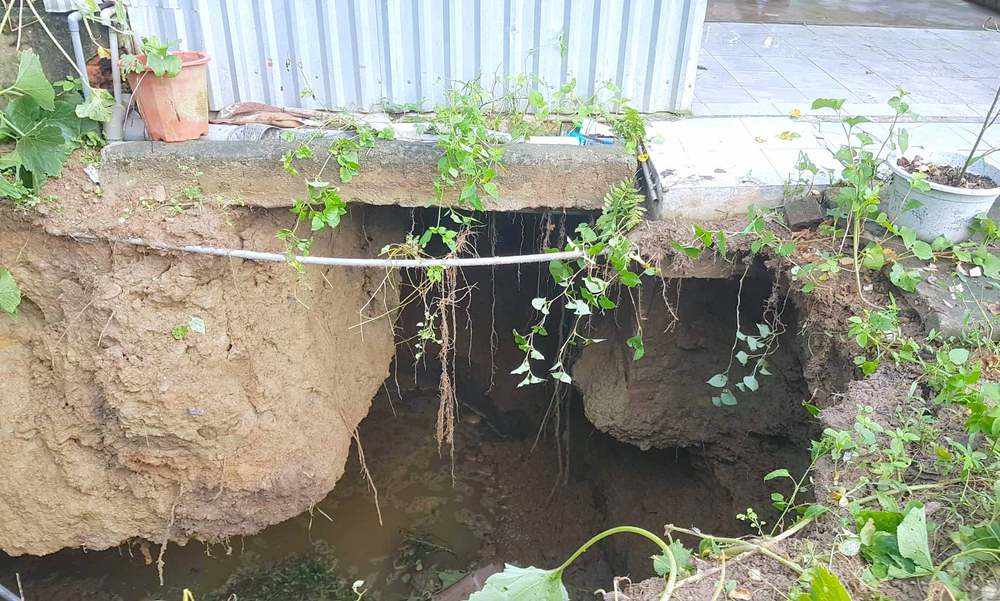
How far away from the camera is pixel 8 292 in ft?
10.5

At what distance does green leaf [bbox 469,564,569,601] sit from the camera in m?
1.95

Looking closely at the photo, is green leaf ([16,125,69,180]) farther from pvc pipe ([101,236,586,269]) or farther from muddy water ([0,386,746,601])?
muddy water ([0,386,746,601])

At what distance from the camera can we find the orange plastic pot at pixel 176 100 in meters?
3.14

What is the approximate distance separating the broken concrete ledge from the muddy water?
217 centimetres

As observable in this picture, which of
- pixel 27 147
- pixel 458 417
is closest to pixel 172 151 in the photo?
pixel 27 147

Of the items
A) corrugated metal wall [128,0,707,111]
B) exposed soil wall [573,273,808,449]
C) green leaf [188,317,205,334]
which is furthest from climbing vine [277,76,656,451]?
exposed soil wall [573,273,808,449]

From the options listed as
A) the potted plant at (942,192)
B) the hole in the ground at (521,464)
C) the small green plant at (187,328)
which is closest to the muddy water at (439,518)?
the hole in the ground at (521,464)

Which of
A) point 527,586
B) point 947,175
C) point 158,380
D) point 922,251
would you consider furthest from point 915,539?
point 158,380

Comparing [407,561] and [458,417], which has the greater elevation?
[458,417]

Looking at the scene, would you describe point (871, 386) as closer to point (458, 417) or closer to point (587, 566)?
point (587, 566)

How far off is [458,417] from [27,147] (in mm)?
3309

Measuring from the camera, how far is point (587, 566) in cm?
476

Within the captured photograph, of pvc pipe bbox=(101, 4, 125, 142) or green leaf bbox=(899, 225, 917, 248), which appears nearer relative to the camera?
green leaf bbox=(899, 225, 917, 248)

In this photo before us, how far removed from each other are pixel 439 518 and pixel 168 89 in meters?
3.29
